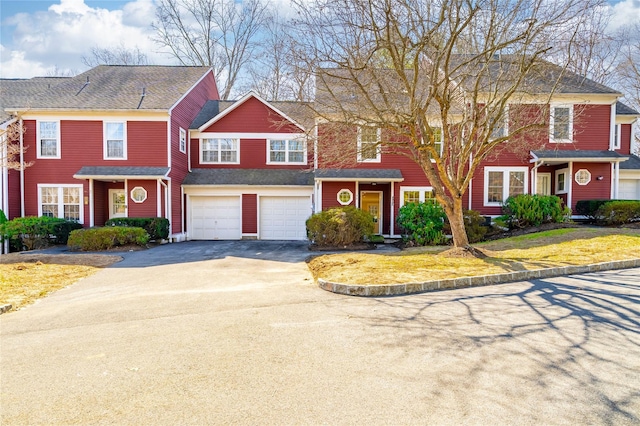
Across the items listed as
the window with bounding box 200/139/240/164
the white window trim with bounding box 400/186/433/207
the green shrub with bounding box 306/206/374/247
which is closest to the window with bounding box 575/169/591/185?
the white window trim with bounding box 400/186/433/207

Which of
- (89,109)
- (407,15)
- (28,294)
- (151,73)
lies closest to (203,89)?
(151,73)

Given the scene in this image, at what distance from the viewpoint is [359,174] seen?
1622 cm

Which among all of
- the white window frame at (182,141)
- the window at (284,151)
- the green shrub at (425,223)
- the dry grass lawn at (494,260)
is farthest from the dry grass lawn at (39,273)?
the green shrub at (425,223)

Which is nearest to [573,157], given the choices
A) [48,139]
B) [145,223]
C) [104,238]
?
[145,223]

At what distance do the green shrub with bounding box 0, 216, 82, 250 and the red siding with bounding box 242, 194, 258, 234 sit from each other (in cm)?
768

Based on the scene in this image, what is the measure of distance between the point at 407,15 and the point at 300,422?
31.1ft

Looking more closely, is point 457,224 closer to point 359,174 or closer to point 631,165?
point 359,174

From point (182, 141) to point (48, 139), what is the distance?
18.7 ft

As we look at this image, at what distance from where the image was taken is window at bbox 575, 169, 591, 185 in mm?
16469

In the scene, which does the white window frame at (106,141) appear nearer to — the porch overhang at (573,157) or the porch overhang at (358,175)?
the porch overhang at (358,175)

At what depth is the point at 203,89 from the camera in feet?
69.5

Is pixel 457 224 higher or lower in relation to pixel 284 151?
lower

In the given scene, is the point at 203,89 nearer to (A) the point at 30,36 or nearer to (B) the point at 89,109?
(B) the point at 89,109

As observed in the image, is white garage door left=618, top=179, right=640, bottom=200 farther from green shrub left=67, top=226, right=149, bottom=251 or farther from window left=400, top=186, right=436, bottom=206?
green shrub left=67, top=226, right=149, bottom=251
